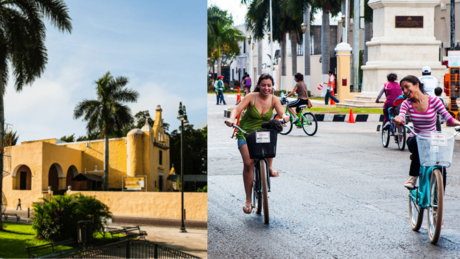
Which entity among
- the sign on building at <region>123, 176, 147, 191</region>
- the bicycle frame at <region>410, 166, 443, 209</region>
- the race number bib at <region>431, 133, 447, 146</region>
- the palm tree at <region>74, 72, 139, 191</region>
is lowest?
the bicycle frame at <region>410, 166, 443, 209</region>

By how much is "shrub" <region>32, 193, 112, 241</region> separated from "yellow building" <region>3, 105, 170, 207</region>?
0.12ft

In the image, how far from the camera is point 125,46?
1894 millimetres

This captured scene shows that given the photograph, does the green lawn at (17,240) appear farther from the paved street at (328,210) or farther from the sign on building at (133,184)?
the paved street at (328,210)

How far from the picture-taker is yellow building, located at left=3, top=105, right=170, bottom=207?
1.76 metres

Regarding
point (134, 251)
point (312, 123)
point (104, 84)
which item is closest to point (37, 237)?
point (134, 251)

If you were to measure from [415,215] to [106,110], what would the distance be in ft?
13.7

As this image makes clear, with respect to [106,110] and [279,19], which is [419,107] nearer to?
[106,110]

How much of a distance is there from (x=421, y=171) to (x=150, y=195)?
3805mm

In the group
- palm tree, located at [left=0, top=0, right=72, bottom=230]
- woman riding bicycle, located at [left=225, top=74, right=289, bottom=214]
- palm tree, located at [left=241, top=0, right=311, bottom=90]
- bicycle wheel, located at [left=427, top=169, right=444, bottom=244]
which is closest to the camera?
palm tree, located at [left=0, top=0, right=72, bottom=230]

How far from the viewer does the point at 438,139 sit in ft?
15.4

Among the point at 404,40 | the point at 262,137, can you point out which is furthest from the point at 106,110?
the point at 404,40

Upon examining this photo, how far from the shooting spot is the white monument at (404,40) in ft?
75.1

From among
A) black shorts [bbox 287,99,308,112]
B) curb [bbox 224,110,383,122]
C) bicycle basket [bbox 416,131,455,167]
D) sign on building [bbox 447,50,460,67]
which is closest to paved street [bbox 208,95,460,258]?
bicycle basket [bbox 416,131,455,167]

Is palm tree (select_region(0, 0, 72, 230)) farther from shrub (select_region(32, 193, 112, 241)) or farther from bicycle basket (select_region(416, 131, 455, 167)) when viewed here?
bicycle basket (select_region(416, 131, 455, 167))
